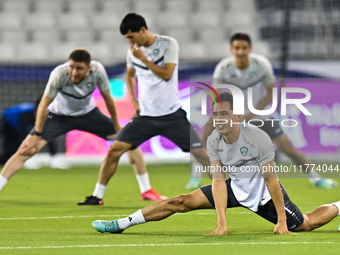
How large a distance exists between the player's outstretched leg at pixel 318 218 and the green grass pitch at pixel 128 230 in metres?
0.07

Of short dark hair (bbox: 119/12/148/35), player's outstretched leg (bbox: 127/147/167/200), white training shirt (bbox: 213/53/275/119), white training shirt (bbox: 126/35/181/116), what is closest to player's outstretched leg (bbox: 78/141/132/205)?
white training shirt (bbox: 126/35/181/116)

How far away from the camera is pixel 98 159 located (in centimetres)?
1405

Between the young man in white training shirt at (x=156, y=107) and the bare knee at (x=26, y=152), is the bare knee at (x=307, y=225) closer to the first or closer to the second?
the young man in white training shirt at (x=156, y=107)

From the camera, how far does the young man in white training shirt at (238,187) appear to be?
5062 millimetres

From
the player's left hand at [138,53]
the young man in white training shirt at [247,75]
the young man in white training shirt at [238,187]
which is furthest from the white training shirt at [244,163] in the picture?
the young man in white training shirt at [247,75]

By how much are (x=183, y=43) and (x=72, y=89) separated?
9.18m

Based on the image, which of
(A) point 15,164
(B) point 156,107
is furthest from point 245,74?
(A) point 15,164

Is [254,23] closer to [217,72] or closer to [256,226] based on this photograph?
[217,72]

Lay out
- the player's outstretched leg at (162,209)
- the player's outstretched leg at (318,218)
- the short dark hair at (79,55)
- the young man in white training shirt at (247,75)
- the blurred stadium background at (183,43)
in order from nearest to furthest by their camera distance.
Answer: the player's outstretched leg at (162,209) < the player's outstretched leg at (318,218) < the short dark hair at (79,55) < the young man in white training shirt at (247,75) < the blurred stadium background at (183,43)

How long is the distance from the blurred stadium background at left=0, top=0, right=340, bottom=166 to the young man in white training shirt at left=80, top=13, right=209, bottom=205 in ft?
19.3

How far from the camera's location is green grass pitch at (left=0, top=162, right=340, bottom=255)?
15.0 ft

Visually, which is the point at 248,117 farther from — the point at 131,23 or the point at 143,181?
the point at 131,23

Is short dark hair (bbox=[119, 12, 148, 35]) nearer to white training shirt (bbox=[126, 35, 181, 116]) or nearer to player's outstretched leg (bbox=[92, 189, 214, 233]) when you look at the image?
white training shirt (bbox=[126, 35, 181, 116])

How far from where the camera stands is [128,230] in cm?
571
